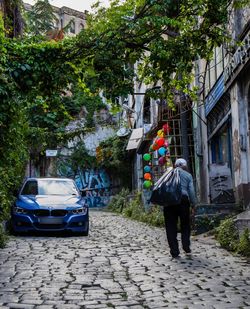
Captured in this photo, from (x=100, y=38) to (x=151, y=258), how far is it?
13.6 ft

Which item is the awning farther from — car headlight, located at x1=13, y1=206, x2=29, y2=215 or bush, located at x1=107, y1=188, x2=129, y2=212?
car headlight, located at x1=13, y1=206, x2=29, y2=215

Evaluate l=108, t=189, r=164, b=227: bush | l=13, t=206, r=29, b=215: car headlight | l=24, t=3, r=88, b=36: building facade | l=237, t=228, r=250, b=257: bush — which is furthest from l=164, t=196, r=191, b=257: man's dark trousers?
l=24, t=3, r=88, b=36: building facade

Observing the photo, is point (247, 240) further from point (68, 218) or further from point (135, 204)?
point (135, 204)

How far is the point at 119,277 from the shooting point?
6.41 meters

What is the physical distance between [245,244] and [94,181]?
28.1 meters

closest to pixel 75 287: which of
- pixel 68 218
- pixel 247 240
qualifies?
pixel 247 240

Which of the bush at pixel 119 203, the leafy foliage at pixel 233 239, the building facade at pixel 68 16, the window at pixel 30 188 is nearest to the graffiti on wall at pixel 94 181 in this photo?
the bush at pixel 119 203

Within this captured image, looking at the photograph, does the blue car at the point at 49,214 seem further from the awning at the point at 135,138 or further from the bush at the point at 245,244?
the awning at the point at 135,138

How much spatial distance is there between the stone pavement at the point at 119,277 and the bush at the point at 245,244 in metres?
0.31

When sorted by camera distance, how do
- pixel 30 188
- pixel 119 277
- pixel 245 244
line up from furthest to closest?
pixel 30 188
pixel 245 244
pixel 119 277

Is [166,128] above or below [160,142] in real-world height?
above

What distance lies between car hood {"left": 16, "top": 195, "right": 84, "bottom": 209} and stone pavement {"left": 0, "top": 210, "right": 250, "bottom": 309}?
1.84 meters

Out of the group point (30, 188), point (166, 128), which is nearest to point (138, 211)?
point (166, 128)

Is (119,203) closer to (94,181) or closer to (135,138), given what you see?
(135,138)
